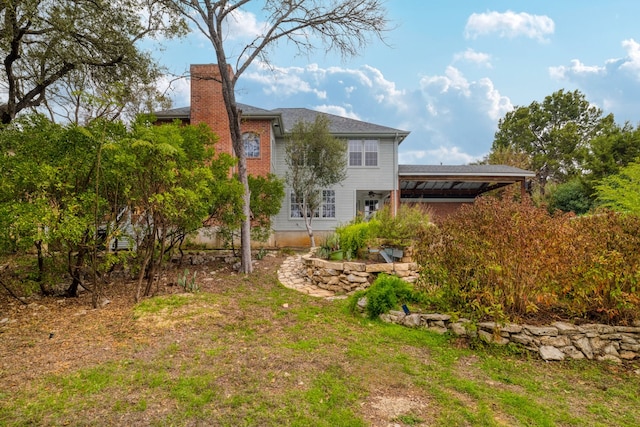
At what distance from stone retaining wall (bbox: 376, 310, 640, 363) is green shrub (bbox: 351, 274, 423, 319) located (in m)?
1.19

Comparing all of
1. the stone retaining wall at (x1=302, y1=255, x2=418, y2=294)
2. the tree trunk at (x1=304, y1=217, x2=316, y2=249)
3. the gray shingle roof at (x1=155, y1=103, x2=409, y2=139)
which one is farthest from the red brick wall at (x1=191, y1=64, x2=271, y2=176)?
the stone retaining wall at (x1=302, y1=255, x2=418, y2=294)

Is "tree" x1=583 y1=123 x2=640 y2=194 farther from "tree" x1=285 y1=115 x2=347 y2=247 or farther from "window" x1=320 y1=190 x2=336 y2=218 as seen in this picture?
"tree" x1=285 y1=115 x2=347 y2=247

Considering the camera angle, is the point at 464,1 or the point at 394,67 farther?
the point at 394,67

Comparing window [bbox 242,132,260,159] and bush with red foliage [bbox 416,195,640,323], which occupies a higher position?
window [bbox 242,132,260,159]

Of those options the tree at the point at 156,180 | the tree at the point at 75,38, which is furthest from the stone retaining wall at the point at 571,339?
the tree at the point at 75,38

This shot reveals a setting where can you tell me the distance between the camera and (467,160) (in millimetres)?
32531

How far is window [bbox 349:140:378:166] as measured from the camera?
15.0 meters

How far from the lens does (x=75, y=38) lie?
785cm

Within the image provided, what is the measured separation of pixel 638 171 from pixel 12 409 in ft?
42.1

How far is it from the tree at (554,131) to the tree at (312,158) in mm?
23348

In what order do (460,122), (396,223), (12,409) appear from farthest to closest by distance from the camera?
1. (460,122)
2. (396,223)
3. (12,409)

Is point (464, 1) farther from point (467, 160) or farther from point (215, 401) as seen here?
point (467, 160)

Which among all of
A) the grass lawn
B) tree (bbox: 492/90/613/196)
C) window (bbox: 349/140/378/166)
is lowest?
the grass lawn

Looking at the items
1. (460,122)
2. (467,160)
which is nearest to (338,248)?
(460,122)
